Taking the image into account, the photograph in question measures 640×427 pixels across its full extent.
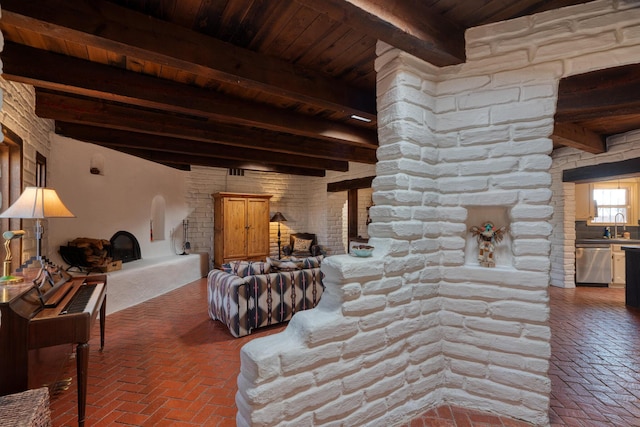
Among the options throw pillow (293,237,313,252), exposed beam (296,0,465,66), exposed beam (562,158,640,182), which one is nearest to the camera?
exposed beam (296,0,465,66)

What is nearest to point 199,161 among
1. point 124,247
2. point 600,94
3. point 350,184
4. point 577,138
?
point 124,247

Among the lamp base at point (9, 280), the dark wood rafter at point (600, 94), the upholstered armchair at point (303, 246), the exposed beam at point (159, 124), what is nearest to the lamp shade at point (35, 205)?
the lamp base at point (9, 280)

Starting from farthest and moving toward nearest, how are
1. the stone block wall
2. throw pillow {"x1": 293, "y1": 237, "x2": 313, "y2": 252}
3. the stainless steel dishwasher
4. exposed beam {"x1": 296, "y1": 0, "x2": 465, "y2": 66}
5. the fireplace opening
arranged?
throw pillow {"x1": 293, "y1": 237, "x2": 313, "y2": 252} → the stainless steel dishwasher → the fireplace opening → the stone block wall → exposed beam {"x1": 296, "y1": 0, "x2": 465, "y2": 66}

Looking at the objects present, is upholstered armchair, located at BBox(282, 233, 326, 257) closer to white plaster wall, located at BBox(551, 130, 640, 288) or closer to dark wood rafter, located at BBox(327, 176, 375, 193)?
dark wood rafter, located at BBox(327, 176, 375, 193)

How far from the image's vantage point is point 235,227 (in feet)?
22.0

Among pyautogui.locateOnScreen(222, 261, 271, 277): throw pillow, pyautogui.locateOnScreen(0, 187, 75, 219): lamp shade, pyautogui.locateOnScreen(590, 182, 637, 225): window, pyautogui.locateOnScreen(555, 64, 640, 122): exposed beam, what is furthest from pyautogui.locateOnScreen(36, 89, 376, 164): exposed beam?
pyautogui.locateOnScreen(590, 182, 637, 225): window

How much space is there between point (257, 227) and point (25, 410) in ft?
19.0

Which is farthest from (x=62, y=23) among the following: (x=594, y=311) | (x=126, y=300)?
(x=594, y=311)

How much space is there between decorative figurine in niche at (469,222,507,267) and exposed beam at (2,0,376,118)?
1804mm

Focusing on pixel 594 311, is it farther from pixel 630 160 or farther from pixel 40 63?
pixel 40 63

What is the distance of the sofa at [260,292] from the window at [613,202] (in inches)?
261

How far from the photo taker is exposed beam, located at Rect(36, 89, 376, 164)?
10.7ft

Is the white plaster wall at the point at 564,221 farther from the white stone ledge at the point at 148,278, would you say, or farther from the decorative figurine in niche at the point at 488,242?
the white stone ledge at the point at 148,278

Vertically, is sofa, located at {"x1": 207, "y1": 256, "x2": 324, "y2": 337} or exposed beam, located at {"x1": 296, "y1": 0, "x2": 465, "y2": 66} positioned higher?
exposed beam, located at {"x1": 296, "y1": 0, "x2": 465, "y2": 66}
